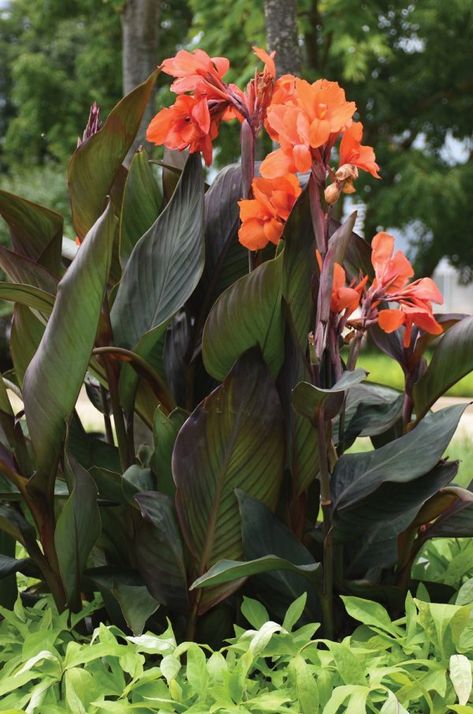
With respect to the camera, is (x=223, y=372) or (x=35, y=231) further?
(x=35, y=231)

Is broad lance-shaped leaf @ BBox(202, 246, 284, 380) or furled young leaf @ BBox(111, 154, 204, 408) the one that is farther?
furled young leaf @ BBox(111, 154, 204, 408)

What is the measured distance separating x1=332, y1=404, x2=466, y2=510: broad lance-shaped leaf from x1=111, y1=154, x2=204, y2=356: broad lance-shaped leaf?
38 cm

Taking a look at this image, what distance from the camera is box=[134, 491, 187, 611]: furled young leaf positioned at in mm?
1464

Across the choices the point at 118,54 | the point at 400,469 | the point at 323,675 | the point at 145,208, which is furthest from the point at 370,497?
the point at 118,54

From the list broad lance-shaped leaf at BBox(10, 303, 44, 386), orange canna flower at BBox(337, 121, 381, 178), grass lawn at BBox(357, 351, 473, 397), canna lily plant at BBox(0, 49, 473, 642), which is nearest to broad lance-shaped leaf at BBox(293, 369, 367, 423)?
canna lily plant at BBox(0, 49, 473, 642)

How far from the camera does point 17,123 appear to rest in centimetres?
1562

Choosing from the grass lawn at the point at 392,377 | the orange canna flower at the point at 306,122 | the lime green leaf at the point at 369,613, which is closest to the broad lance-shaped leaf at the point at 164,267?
the orange canna flower at the point at 306,122

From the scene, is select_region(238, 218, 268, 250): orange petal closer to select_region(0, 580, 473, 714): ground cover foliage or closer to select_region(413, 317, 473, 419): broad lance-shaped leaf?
select_region(413, 317, 473, 419): broad lance-shaped leaf

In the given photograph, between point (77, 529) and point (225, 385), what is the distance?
34 centimetres

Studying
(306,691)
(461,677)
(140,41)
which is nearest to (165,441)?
(306,691)

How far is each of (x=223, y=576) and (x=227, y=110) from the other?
0.72 meters

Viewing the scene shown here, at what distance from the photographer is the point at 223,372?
1.47m

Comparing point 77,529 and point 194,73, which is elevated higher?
point 194,73

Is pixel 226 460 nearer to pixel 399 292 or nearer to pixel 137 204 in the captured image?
pixel 399 292
